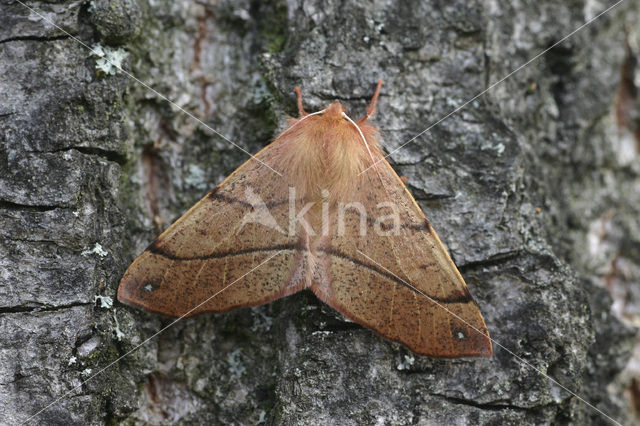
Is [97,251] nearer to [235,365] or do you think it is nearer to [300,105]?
[235,365]

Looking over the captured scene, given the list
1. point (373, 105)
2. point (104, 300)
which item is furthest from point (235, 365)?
point (373, 105)

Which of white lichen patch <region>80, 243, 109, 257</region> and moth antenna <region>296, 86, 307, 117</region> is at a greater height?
moth antenna <region>296, 86, 307, 117</region>

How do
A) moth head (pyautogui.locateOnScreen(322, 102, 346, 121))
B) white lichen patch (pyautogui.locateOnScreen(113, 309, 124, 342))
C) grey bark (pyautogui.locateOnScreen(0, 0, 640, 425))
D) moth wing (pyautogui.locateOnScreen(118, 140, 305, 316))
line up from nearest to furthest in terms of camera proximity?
1. grey bark (pyautogui.locateOnScreen(0, 0, 640, 425))
2. white lichen patch (pyautogui.locateOnScreen(113, 309, 124, 342))
3. moth wing (pyautogui.locateOnScreen(118, 140, 305, 316))
4. moth head (pyautogui.locateOnScreen(322, 102, 346, 121))

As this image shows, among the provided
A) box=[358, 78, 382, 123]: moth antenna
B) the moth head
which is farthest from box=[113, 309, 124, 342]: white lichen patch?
box=[358, 78, 382, 123]: moth antenna

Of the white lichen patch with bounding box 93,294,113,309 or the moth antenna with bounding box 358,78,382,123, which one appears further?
the moth antenna with bounding box 358,78,382,123

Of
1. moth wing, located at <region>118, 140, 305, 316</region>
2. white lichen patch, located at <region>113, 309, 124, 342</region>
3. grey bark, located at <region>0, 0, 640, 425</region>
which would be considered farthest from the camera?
moth wing, located at <region>118, 140, 305, 316</region>

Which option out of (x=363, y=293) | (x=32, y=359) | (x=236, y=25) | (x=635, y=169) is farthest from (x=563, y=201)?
(x=32, y=359)

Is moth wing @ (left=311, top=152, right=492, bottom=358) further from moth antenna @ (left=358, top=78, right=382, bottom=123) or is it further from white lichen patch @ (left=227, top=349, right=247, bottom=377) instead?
white lichen patch @ (left=227, top=349, right=247, bottom=377)

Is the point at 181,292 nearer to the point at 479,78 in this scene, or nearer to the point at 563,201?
the point at 479,78
